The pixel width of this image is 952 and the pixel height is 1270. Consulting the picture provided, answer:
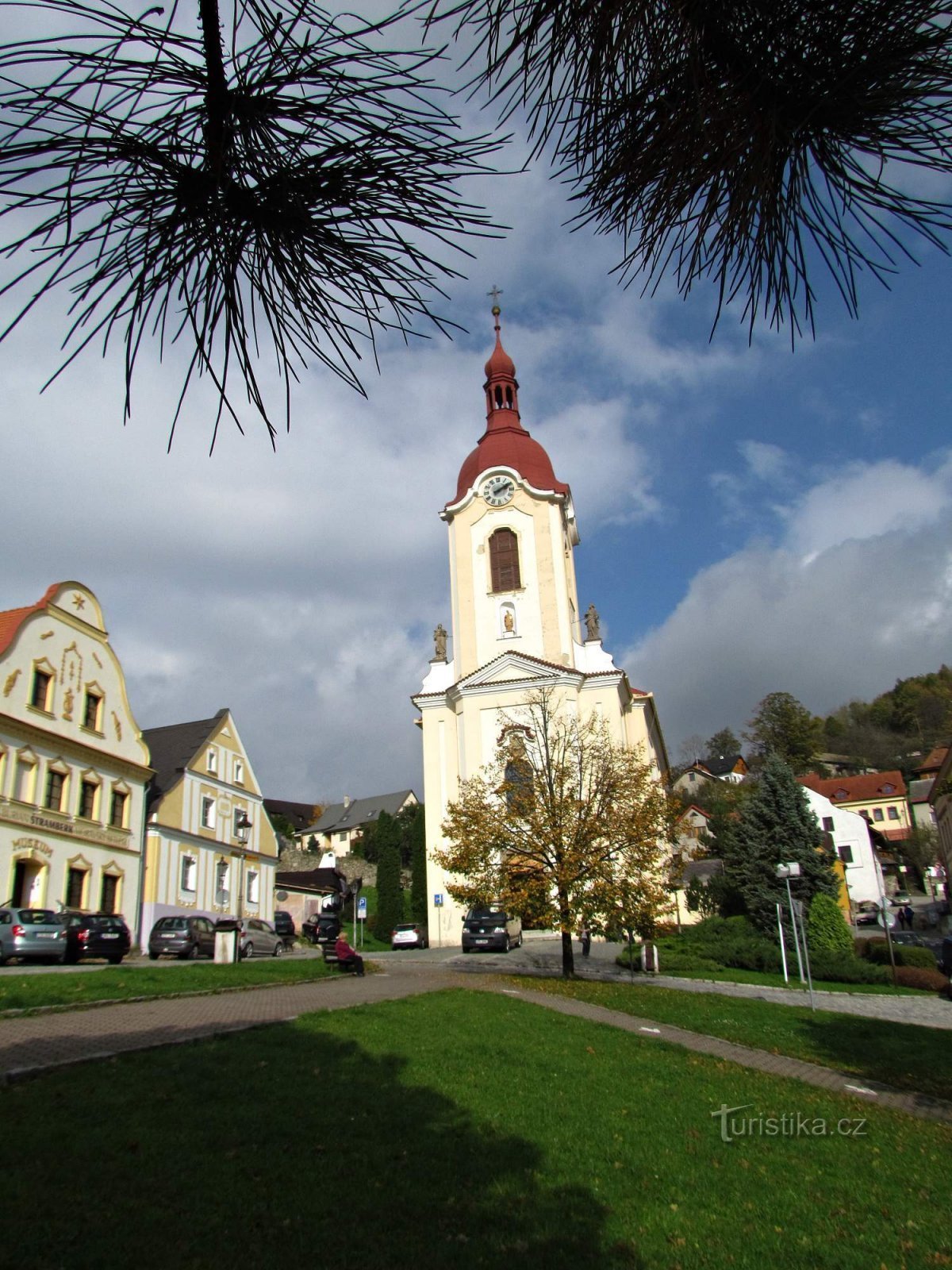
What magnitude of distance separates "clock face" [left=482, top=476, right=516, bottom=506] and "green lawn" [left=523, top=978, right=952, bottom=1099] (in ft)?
96.9

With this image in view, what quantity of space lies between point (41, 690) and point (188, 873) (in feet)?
35.1

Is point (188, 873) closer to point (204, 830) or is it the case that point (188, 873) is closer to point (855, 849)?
point (204, 830)

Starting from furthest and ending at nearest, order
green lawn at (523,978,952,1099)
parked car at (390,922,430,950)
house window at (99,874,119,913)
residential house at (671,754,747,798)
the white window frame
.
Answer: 1. residential house at (671,754,747,798)
2. parked car at (390,922,430,950)
3. the white window frame
4. house window at (99,874,119,913)
5. green lawn at (523,978,952,1099)

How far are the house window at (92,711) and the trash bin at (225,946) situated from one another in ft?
40.5

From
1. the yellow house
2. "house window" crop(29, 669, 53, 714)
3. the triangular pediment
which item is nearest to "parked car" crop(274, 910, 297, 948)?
the yellow house

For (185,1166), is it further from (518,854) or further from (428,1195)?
(518,854)

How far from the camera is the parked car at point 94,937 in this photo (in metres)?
22.2

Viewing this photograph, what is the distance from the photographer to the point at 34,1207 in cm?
438

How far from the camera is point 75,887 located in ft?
94.0

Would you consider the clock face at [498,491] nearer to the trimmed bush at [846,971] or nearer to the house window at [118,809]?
the house window at [118,809]

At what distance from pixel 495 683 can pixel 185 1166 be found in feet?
117

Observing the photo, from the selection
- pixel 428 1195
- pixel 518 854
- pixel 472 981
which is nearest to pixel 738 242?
pixel 428 1195

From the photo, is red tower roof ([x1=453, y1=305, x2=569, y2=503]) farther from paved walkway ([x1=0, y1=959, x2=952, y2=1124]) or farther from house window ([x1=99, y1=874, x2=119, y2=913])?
paved walkway ([x1=0, y1=959, x2=952, y2=1124])

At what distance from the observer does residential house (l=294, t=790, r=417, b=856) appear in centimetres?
9588
